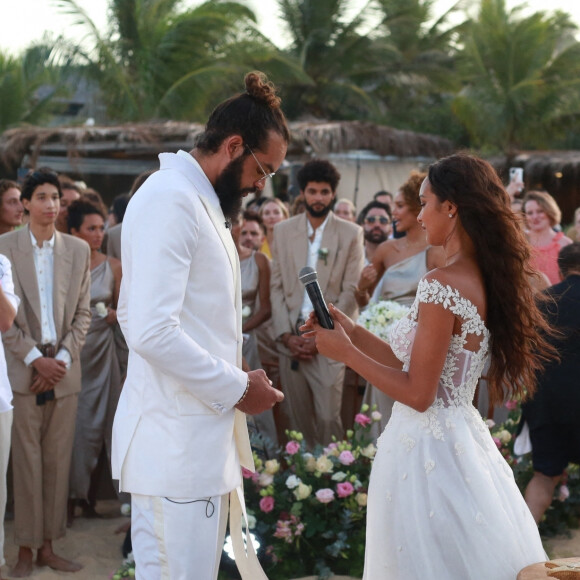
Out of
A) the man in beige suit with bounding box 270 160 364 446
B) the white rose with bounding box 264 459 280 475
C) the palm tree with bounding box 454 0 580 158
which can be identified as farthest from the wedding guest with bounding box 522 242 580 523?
the palm tree with bounding box 454 0 580 158

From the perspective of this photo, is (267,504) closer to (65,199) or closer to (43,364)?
(43,364)

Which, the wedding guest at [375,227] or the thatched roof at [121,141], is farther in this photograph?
the thatched roof at [121,141]

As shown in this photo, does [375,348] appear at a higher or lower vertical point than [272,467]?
higher

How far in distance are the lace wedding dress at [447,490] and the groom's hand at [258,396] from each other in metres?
0.63

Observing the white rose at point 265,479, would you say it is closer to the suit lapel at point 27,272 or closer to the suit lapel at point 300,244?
the suit lapel at point 27,272

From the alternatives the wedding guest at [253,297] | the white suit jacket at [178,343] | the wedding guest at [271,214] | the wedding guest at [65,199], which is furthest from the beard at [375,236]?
the white suit jacket at [178,343]

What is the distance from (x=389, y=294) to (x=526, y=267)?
3.50m

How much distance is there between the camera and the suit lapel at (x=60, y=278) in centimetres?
590

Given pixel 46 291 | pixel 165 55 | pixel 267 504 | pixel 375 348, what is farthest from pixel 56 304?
pixel 165 55

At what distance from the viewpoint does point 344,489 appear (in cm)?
526

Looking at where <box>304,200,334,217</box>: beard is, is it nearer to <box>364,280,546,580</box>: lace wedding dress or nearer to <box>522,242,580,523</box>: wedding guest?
<box>522,242,580,523</box>: wedding guest

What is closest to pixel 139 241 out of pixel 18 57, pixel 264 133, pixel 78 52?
pixel 264 133

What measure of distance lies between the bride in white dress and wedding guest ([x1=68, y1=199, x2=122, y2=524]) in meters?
3.80

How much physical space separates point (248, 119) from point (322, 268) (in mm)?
4099
